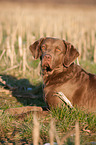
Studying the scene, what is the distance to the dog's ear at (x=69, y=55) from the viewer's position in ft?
15.4

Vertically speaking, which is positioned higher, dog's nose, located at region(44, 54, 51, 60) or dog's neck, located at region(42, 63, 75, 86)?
dog's nose, located at region(44, 54, 51, 60)

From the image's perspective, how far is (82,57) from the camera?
32.5 ft

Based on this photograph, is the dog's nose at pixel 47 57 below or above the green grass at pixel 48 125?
above

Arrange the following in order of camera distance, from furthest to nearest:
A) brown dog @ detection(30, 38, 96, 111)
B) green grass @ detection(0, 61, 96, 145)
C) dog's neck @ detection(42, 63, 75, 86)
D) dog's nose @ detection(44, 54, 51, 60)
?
1. dog's neck @ detection(42, 63, 75, 86)
2. dog's nose @ detection(44, 54, 51, 60)
3. brown dog @ detection(30, 38, 96, 111)
4. green grass @ detection(0, 61, 96, 145)

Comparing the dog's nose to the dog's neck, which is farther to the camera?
the dog's neck

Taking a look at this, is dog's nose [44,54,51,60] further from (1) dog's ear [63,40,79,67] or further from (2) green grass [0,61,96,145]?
(2) green grass [0,61,96,145]

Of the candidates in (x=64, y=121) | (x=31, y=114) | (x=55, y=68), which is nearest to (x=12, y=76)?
(x=55, y=68)

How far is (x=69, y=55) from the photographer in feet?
15.7

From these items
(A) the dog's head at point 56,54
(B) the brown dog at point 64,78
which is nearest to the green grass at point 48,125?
(B) the brown dog at point 64,78

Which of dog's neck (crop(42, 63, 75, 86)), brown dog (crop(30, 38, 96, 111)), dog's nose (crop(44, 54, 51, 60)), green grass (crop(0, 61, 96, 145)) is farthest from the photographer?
dog's neck (crop(42, 63, 75, 86))

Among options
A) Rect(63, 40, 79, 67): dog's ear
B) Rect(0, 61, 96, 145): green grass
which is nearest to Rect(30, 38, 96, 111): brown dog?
Rect(63, 40, 79, 67): dog's ear

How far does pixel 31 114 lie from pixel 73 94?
981 mm

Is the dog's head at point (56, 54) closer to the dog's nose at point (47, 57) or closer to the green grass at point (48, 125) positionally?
the dog's nose at point (47, 57)

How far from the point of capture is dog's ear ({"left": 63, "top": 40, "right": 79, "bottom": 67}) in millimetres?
4703
